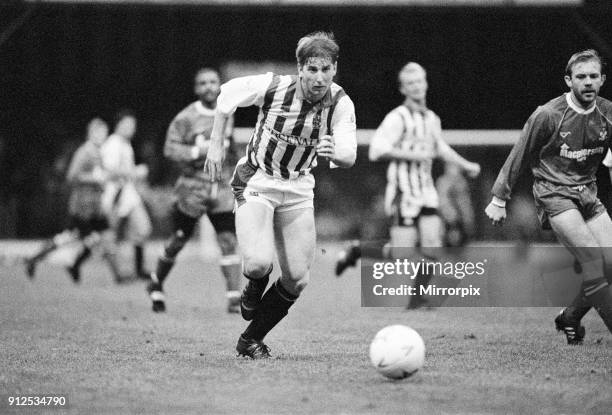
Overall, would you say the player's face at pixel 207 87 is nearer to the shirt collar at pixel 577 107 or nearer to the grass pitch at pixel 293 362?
the grass pitch at pixel 293 362

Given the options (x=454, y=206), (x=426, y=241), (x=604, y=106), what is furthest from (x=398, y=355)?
(x=454, y=206)

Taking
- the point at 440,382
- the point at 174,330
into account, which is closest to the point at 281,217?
the point at 440,382

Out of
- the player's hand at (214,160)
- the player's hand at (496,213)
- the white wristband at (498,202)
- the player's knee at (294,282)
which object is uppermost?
the player's hand at (214,160)

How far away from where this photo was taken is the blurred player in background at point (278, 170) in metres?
6.56

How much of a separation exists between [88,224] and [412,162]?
543 cm

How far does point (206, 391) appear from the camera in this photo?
552 cm

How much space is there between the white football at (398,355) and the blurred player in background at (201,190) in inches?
171

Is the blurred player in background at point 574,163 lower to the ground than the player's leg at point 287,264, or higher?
higher

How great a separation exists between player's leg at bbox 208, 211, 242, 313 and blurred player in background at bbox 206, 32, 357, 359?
328 cm

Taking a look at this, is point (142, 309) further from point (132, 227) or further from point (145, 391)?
point (145, 391)

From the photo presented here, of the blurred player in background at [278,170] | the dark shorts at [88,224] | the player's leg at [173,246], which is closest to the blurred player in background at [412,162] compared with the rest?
the player's leg at [173,246]

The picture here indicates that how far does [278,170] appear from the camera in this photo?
6715 millimetres

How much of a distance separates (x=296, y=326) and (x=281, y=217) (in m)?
2.46

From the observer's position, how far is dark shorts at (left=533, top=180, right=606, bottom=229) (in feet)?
23.9
